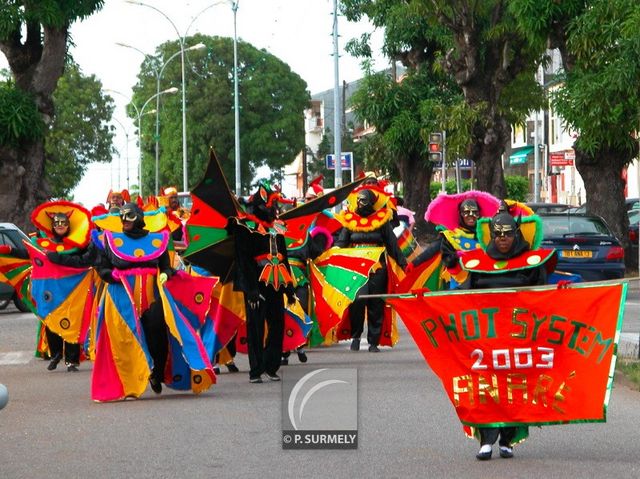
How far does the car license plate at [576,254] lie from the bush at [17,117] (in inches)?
527

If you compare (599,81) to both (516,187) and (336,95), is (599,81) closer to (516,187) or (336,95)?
(336,95)

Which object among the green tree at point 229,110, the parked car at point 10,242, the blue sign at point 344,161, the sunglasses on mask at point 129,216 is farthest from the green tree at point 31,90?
the green tree at point 229,110

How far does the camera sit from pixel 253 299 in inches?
531

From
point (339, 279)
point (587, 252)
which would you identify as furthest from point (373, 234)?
point (587, 252)

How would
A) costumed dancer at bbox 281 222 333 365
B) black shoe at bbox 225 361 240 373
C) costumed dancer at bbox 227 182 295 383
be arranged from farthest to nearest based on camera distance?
costumed dancer at bbox 281 222 333 365 < black shoe at bbox 225 361 240 373 < costumed dancer at bbox 227 182 295 383

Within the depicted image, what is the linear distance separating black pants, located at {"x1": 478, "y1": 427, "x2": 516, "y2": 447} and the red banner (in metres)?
0.11

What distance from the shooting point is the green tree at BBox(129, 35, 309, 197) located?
79.6 m

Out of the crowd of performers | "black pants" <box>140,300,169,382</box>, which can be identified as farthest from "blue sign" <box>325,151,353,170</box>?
"black pants" <box>140,300,169,382</box>

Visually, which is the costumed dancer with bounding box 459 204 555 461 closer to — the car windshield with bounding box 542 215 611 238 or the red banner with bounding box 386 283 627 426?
the red banner with bounding box 386 283 627 426

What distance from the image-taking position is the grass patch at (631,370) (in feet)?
42.4

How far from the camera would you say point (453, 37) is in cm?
3306

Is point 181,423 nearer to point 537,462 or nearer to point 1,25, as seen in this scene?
point 537,462

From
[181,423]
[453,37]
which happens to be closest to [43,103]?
[453,37]

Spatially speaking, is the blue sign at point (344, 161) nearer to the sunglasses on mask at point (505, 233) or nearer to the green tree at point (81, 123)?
the sunglasses on mask at point (505, 233)
